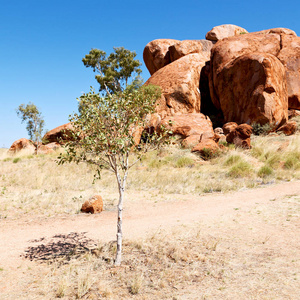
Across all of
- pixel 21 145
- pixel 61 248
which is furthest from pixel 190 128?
pixel 21 145

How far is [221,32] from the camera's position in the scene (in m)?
33.0

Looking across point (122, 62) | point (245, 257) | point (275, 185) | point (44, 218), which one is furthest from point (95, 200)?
point (122, 62)

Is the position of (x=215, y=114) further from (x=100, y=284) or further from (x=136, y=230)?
(x=100, y=284)

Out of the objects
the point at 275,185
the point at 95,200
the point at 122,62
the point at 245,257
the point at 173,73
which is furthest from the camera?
the point at 122,62

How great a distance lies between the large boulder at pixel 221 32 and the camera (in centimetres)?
3247

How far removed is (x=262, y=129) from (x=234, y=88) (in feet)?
14.5

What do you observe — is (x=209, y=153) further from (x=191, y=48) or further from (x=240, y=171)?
(x=191, y=48)

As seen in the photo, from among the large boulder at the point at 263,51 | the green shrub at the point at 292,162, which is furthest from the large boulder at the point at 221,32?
the green shrub at the point at 292,162

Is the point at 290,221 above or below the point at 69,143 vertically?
below

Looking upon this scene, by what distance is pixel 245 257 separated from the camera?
5043mm

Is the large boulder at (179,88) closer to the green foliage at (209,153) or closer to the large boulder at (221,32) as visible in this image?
the green foliage at (209,153)

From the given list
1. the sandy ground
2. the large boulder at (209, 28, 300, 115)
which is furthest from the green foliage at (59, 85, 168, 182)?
the large boulder at (209, 28, 300, 115)

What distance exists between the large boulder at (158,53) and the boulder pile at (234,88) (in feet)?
13.6

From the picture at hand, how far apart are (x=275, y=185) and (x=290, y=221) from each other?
3974 mm
